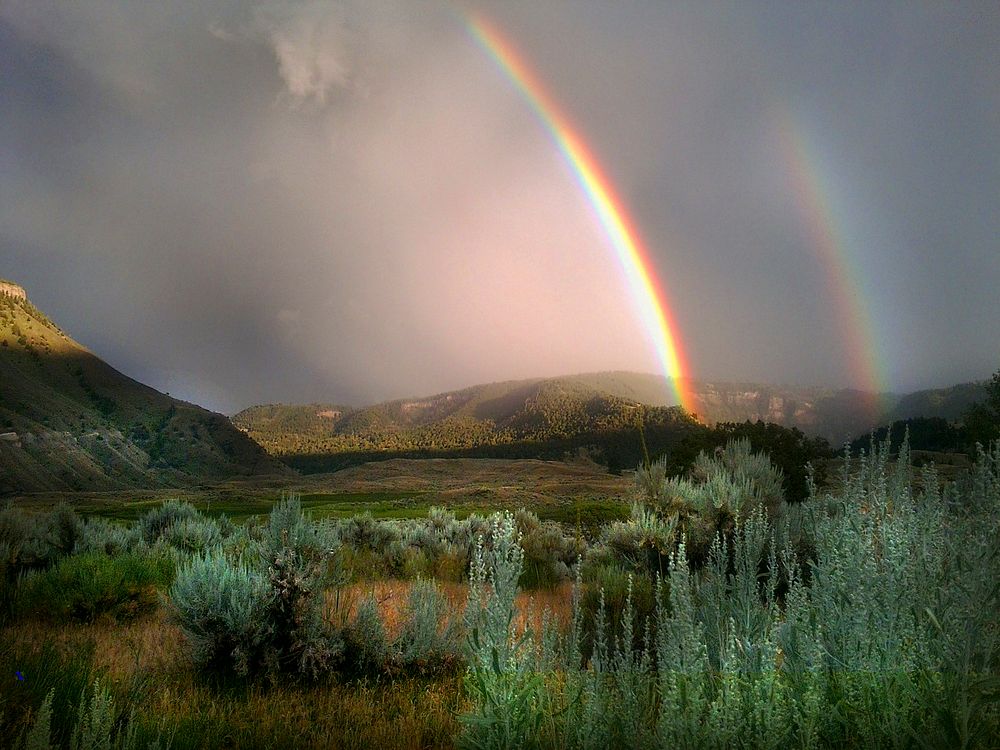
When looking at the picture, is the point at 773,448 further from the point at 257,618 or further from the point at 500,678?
the point at 500,678

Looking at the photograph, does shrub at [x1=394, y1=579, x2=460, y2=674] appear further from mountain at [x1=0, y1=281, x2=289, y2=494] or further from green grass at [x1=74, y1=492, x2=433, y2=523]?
mountain at [x1=0, y1=281, x2=289, y2=494]

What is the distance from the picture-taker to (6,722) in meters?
3.85

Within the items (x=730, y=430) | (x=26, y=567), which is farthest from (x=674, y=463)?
(x=26, y=567)

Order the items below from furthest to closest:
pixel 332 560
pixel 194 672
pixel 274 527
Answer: pixel 332 560
pixel 274 527
pixel 194 672

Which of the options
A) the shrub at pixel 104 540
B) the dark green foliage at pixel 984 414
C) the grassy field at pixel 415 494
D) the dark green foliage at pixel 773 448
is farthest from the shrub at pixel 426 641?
the dark green foliage at pixel 984 414

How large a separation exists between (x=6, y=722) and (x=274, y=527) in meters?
3.68

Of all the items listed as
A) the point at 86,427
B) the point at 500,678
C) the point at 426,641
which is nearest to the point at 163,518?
the point at 426,641

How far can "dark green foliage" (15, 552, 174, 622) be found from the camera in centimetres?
845

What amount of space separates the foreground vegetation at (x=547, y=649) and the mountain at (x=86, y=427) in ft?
319

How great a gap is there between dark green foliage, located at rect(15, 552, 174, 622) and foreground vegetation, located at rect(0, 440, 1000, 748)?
0.03 meters

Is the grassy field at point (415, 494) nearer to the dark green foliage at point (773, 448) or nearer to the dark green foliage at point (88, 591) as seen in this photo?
the dark green foliage at point (773, 448)

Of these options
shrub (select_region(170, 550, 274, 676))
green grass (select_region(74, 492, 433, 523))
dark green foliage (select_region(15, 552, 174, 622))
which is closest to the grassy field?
green grass (select_region(74, 492, 433, 523))

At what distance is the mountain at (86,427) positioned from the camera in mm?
91438

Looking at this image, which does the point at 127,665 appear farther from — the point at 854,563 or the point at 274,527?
the point at 854,563
